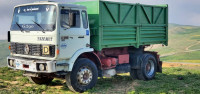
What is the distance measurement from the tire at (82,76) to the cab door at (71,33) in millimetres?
495

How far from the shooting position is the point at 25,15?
875cm

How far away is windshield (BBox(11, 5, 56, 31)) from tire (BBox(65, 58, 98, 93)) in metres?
1.58

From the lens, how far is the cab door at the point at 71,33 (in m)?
8.06

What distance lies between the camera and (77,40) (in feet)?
28.1

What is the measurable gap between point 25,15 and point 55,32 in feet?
5.17

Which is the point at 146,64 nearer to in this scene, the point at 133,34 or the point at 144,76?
the point at 144,76

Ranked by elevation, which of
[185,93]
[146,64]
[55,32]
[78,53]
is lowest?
[185,93]

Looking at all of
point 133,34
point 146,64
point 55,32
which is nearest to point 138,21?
point 133,34

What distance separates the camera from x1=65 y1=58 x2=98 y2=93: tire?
8469 mm

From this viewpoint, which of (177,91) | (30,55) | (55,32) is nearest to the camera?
(55,32)

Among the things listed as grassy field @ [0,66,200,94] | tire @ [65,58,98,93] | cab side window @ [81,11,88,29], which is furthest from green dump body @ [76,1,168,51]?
grassy field @ [0,66,200,94]

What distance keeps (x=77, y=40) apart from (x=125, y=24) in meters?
2.70

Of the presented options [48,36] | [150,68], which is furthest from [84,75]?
[150,68]

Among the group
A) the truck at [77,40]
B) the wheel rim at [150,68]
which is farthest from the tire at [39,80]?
the wheel rim at [150,68]
